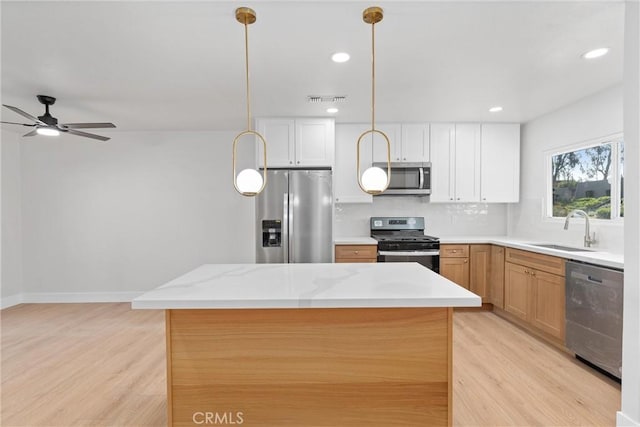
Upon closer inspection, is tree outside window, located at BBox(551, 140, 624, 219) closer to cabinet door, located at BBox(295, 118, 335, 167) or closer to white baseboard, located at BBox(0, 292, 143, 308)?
cabinet door, located at BBox(295, 118, 335, 167)

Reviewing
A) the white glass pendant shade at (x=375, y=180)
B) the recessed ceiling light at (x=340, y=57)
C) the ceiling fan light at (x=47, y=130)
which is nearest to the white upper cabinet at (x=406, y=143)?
the recessed ceiling light at (x=340, y=57)

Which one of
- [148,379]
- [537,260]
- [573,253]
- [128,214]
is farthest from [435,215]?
[128,214]

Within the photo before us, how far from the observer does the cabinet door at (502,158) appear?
4.26m

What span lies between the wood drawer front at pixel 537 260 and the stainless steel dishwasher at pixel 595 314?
115mm

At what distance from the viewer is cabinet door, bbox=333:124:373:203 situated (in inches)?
166

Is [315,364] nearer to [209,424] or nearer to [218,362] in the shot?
[218,362]

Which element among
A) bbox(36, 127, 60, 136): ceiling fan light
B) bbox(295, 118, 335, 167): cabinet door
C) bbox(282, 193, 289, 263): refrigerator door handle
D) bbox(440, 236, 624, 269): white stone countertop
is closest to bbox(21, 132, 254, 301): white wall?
bbox(282, 193, 289, 263): refrigerator door handle

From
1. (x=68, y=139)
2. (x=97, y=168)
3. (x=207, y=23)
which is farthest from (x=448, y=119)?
(x=68, y=139)

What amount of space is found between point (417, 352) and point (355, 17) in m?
1.90

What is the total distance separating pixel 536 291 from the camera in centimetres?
321

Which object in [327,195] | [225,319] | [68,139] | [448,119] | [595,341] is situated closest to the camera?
[225,319]

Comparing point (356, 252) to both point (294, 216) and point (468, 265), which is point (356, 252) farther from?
point (468, 265)

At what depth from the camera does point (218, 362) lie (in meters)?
1.61

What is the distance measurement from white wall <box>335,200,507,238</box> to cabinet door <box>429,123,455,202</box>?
0.37 meters
